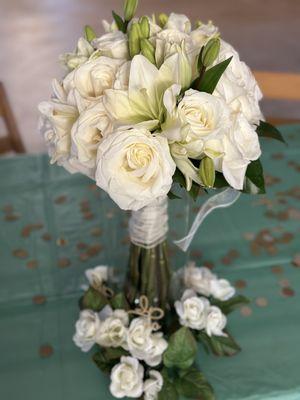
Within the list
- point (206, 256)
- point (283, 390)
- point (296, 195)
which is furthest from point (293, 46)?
point (283, 390)

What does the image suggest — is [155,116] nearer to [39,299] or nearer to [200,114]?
[200,114]

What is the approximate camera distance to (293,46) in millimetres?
3859

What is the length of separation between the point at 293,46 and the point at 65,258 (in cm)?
355

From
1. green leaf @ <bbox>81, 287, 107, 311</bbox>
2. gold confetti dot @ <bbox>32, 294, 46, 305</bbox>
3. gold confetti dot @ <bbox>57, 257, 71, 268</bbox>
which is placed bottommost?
gold confetti dot @ <bbox>32, 294, 46, 305</bbox>

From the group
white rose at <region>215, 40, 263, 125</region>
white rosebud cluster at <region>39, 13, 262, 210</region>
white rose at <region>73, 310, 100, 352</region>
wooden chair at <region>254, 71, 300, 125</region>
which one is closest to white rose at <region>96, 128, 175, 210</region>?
white rosebud cluster at <region>39, 13, 262, 210</region>

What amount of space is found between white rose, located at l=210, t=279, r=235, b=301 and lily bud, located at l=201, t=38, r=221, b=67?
434 mm

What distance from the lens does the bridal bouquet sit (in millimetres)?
497

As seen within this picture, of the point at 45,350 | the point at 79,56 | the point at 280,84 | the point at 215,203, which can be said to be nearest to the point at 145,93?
the point at 79,56

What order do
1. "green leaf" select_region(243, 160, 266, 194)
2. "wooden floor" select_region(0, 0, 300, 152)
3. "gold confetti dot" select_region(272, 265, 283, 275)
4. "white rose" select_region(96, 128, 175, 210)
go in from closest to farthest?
"white rose" select_region(96, 128, 175, 210) → "green leaf" select_region(243, 160, 266, 194) → "gold confetti dot" select_region(272, 265, 283, 275) → "wooden floor" select_region(0, 0, 300, 152)

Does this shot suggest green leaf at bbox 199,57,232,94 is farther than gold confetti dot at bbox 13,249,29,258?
No

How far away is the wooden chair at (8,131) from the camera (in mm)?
1390

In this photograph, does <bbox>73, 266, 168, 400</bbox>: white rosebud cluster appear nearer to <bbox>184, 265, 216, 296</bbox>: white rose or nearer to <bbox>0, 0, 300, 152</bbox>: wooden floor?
<bbox>184, 265, 216, 296</bbox>: white rose

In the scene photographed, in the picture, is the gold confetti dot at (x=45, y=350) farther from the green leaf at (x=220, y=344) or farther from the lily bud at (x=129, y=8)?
the lily bud at (x=129, y=8)

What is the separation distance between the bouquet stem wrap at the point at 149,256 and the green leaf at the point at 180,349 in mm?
90
